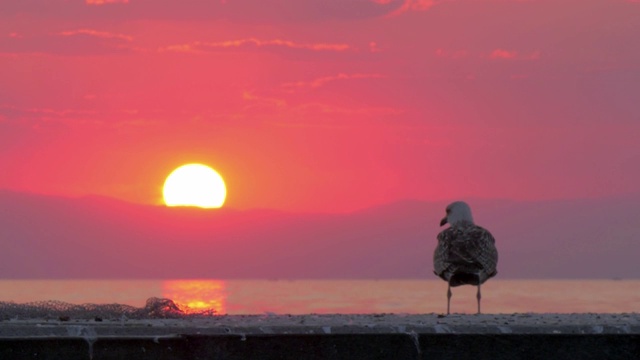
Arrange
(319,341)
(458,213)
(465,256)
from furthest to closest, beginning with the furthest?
(458,213) → (465,256) → (319,341)

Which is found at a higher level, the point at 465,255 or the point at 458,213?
the point at 458,213

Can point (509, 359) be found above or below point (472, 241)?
below

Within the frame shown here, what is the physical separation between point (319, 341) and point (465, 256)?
11.9 meters

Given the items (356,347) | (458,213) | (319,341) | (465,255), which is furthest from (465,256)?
(319,341)

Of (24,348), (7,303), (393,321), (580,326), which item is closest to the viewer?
(24,348)

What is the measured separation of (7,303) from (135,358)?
3.84 metres

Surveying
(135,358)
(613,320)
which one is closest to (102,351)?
(135,358)

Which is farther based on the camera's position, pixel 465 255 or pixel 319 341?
pixel 465 255

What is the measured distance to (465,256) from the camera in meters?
24.8

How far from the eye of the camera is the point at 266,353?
13.1 m

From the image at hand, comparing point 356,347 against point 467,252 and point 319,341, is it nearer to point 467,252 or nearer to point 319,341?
point 319,341

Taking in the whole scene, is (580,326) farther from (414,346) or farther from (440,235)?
(440,235)

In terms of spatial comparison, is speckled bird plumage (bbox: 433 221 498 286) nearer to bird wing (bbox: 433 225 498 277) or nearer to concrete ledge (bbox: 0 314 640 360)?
bird wing (bbox: 433 225 498 277)

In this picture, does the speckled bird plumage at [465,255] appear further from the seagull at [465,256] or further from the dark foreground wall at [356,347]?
the dark foreground wall at [356,347]
